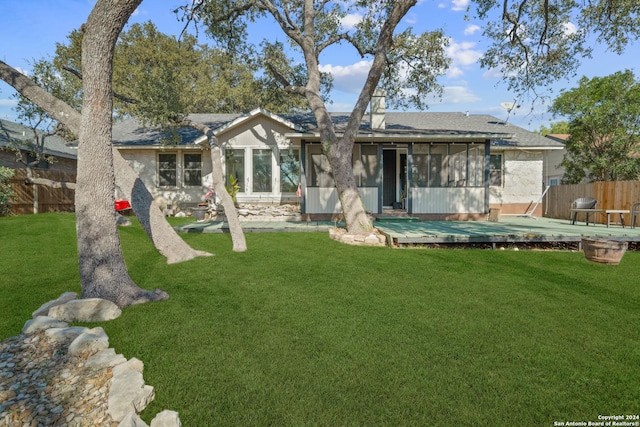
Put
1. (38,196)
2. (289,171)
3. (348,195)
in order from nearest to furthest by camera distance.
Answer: (348,195)
(289,171)
(38,196)

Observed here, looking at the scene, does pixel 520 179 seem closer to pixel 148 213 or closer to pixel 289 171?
pixel 289 171

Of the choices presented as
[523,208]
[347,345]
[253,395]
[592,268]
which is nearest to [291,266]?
[347,345]

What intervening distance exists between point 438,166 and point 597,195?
5.58 meters

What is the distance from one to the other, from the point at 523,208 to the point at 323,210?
28.1 ft

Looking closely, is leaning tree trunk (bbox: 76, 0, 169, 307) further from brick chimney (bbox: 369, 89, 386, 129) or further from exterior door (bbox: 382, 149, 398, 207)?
exterior door (bbox: 382, 149, 398, 207)

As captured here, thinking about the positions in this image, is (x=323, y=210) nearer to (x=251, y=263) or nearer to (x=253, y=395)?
(x=251, y=263)

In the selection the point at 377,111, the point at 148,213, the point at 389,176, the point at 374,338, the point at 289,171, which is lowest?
the point at 374,338

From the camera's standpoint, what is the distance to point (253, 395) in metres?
2.42

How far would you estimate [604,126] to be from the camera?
15484 mm

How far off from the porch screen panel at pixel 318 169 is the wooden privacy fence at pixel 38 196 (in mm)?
11576

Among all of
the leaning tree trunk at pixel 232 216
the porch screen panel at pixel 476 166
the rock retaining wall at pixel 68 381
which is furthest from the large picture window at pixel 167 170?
the rock retaining wall at pixel 68 381

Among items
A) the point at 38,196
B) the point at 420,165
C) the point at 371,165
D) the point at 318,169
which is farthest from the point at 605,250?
the point at 38,196

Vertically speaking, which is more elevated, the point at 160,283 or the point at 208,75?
the point at 208,75

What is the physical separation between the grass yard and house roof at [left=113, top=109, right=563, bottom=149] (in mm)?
6766
